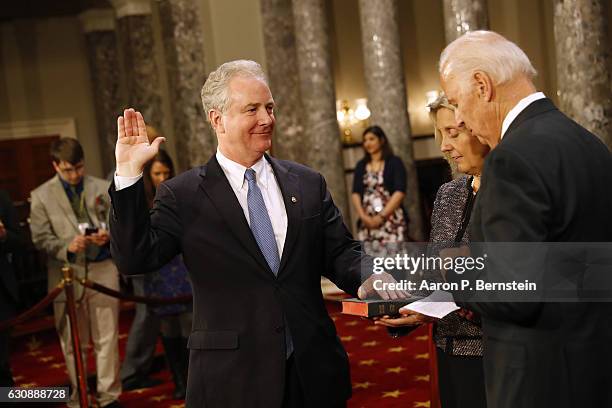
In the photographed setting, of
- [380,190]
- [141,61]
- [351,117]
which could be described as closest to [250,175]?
[380,190]

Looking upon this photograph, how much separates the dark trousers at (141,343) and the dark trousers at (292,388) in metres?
3.79

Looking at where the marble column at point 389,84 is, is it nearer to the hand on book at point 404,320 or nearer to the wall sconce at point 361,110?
the wall sconce at point 361,110

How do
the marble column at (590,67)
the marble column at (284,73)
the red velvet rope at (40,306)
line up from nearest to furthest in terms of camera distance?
the red velvet rope at (40,306), the marble column at (590,67), the marble column at (284,73)

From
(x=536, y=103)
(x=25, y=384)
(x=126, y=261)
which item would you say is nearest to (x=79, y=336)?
(x=25, y=384)

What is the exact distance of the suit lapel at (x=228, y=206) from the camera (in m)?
2.80

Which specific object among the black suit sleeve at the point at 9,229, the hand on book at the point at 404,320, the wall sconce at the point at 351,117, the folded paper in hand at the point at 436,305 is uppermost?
the wall sconce at the point at 351,117

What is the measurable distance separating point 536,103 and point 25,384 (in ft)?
19.7

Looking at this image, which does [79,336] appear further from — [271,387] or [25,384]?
[271,387]

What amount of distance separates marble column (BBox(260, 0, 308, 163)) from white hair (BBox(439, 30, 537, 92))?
870 centimetres

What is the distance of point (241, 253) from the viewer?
9.17 ft

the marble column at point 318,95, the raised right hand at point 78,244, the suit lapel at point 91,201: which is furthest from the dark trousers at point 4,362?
the marble column at point 318,95

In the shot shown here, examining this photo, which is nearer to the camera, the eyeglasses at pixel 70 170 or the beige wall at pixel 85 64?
the eyeglasses at pixel 70 170

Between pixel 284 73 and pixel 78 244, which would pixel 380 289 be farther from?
pixel 284 73

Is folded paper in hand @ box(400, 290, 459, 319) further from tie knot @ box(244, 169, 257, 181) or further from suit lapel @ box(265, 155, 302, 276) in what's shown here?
tie knot @ box(244, 169, 257, 181)
